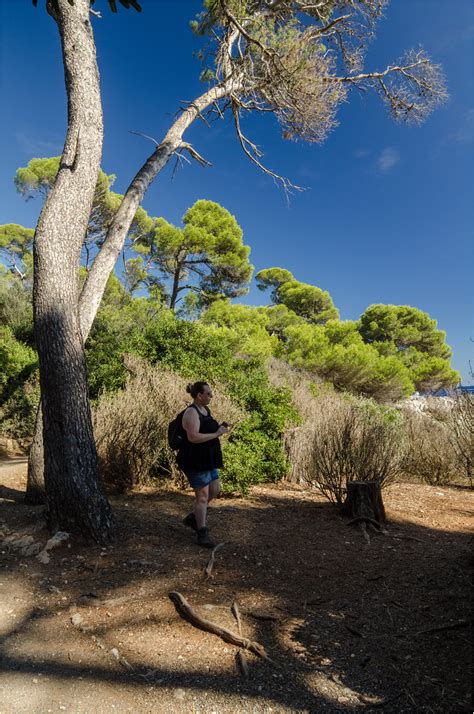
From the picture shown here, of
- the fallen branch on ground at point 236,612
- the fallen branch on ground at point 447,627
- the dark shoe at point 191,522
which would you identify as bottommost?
the fallen branch on ground at point 447,627

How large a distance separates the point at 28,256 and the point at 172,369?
19.1 meters

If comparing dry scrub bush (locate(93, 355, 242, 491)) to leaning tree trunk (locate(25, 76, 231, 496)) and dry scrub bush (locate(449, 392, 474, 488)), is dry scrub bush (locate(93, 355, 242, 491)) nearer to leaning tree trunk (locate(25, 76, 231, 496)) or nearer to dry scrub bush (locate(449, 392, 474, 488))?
leaning tree trunk (locate(25, 76, 231, 496))

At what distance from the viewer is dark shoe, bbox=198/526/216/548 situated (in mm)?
3561

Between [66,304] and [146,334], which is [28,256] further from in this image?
[66,304]

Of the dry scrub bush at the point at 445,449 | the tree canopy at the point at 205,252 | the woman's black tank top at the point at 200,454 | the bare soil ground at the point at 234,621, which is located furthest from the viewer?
the tree canopy at the point at 205,252

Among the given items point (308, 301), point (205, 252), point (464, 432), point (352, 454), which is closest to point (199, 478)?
point (352, 454)

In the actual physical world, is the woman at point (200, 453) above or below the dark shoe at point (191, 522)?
above

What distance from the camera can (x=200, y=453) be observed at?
367 cm

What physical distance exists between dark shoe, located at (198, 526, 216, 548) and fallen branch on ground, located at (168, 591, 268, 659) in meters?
0.89

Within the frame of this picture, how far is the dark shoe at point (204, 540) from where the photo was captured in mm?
3561

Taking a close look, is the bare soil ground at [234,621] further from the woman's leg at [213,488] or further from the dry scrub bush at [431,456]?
the dry scrub bush at [431,456]

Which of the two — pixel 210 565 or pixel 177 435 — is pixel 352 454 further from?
pixel 210 565

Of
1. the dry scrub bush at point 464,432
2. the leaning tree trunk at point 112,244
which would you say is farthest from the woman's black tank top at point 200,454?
the dry scrub bush at point 464,432

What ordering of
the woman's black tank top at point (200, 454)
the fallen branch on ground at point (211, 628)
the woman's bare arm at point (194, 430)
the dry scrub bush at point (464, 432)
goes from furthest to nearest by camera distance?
the dry scrub bush at point (464, 432), the woman's black tank top at point (200, 454), the woman's bare arm at point (194, 430), the fallen branch on ground at point (211, 628)
